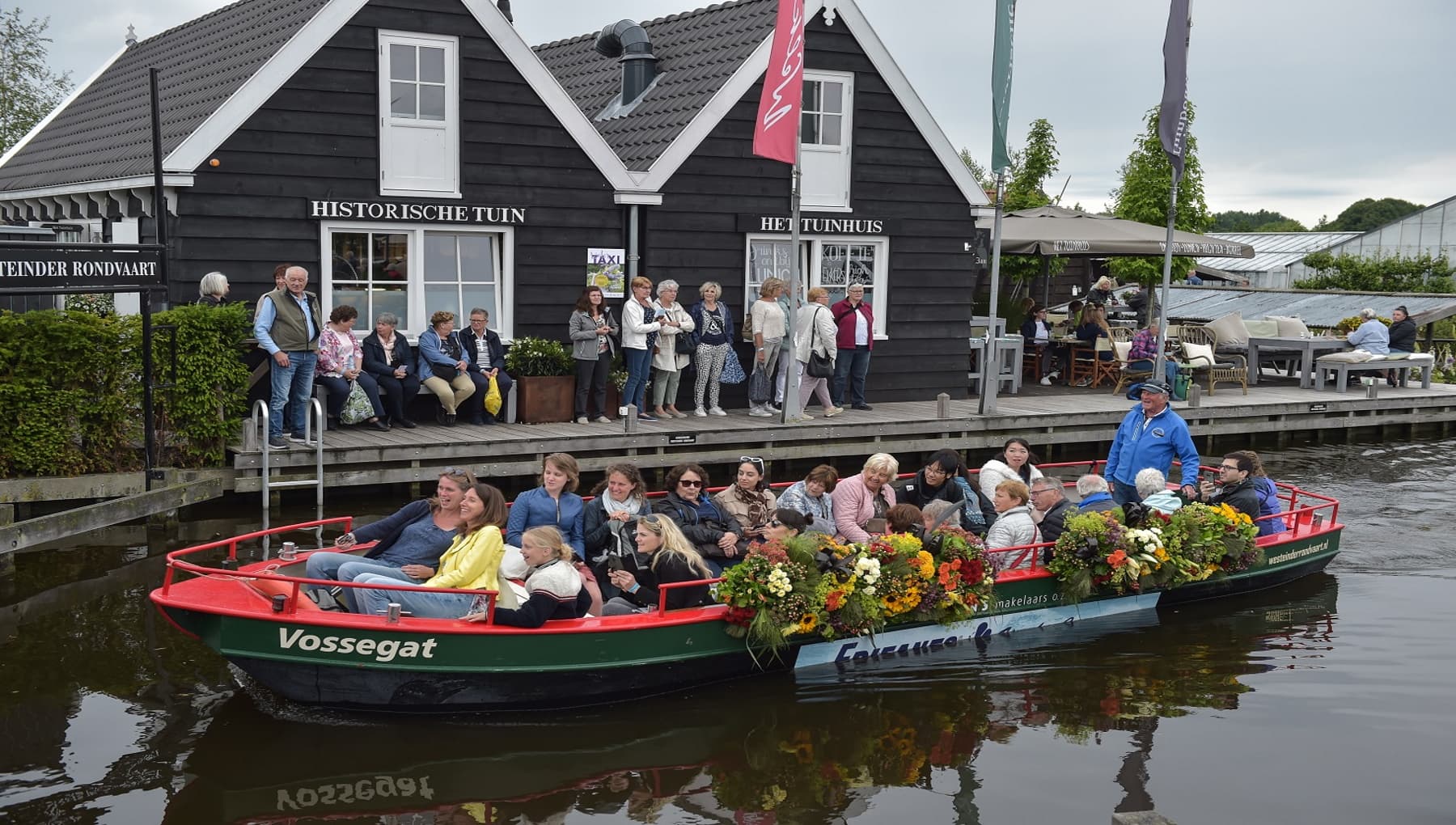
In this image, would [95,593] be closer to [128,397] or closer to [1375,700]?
[128,397]

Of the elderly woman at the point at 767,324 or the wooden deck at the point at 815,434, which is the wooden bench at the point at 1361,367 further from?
the elderly woman at the point at 767,324

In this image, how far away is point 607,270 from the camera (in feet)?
53.7

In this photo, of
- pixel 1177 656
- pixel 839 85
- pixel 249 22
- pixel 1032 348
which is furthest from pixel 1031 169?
pixel 1177 656

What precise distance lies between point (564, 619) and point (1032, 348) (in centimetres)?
1524

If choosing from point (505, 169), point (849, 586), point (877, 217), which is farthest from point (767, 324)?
point (849, 586)

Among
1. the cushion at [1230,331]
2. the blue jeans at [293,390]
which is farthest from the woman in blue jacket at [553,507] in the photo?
the cushion at [1230,331]

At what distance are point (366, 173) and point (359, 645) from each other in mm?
8011

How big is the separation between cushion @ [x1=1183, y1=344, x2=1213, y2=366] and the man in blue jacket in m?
9.38

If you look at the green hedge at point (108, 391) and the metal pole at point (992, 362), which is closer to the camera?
the green hedge at point (108, 391)

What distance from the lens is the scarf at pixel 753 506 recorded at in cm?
1016

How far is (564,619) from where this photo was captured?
28.1 feet

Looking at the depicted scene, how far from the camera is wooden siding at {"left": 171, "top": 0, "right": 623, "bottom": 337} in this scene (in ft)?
46.2

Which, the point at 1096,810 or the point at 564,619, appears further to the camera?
the point at 564,619

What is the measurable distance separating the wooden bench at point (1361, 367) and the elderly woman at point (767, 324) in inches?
445
